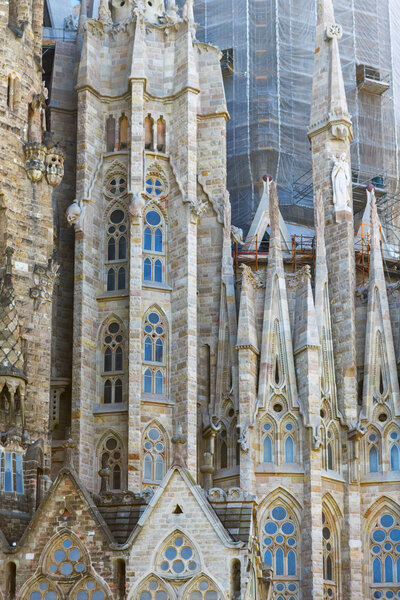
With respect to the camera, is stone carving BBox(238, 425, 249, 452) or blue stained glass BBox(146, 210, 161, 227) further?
blue stained glass BBox(146, 210, 161, 227)

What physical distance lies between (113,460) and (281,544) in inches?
228

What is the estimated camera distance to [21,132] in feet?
137

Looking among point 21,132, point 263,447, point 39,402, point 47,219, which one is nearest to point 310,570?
point 263,447

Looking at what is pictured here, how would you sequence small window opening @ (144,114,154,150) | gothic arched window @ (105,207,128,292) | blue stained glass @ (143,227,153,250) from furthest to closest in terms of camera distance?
small window opening @ (144,114,154,150) < blue stained glass @ (143,227,153,250) < gothic arched window @ (105,207,128,292)

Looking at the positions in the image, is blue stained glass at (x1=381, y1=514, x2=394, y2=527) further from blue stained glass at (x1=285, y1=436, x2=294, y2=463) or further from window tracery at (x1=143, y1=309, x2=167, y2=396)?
window tracery at (x1=143, y1=309, x2=167, y2=396)

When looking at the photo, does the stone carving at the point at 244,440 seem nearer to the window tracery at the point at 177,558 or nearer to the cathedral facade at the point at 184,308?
the cathedral facade at the point at 184,308

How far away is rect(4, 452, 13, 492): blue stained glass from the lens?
116ft

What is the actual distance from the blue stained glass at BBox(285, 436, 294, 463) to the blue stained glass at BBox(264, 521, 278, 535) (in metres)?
2.04

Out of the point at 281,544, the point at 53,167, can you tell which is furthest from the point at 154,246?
the point at 281,544

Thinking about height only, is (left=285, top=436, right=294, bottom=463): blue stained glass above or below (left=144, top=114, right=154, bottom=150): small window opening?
below

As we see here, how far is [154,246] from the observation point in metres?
45.1

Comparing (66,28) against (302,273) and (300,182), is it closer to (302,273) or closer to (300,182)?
(300,182)

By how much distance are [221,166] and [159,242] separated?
4144 millimetres

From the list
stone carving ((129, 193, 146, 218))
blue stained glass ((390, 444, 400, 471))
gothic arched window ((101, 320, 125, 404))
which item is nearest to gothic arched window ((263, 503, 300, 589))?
blue stained glass ((390, 444, 400, 471))
